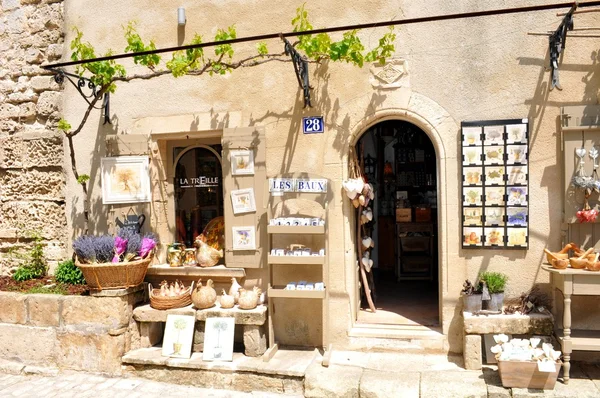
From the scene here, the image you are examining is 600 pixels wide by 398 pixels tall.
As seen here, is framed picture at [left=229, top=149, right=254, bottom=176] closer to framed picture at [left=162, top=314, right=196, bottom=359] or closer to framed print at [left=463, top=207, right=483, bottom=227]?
framed picture at [left=162, top=314, right=196, bottom=359]

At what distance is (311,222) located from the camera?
467cm

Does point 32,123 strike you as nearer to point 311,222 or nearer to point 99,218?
point 99,218

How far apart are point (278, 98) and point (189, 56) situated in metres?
1.00

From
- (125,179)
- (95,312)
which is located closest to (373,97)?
(125,179)

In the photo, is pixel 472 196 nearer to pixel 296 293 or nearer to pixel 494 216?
pixel 494 216

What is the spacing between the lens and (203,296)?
4852 millimetres

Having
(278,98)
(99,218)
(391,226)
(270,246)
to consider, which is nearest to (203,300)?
(270,246)

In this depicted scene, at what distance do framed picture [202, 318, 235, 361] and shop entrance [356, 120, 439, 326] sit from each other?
1846 mm

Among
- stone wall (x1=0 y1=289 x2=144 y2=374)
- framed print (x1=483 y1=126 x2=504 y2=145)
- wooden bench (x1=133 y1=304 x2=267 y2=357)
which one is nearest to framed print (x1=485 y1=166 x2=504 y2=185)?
framed print (x1=483 y1=126 x2=504 y2=145)

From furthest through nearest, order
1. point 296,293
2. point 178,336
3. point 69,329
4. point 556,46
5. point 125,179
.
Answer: point 125,179 → point 69,329 → point 178,336 → point 296,293 → point 556,46

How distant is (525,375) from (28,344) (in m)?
4.91

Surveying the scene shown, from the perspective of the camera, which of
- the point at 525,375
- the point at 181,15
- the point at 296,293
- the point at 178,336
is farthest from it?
the point at 181,15

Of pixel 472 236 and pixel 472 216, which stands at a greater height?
pixel 472 216

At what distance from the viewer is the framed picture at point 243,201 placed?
16.7 feet
